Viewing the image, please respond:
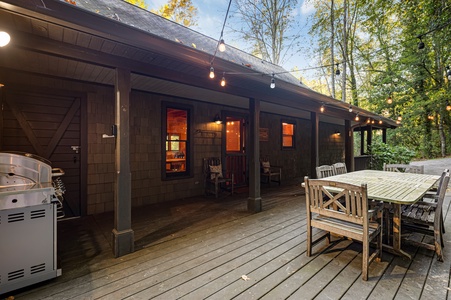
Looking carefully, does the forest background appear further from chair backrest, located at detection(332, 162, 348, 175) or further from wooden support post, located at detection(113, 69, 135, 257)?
wooden support post, located at detection(113, 69, 135, 257)

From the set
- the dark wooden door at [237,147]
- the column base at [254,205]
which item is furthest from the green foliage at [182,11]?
the column base at [254,205]

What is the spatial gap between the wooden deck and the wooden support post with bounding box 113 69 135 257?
18 centimetres

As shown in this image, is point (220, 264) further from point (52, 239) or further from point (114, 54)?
point (114, 54)

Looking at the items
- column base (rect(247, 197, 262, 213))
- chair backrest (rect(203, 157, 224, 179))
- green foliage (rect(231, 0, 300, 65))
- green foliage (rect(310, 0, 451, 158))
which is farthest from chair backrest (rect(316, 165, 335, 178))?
green foliage (rect(231, 0, 300, 65))

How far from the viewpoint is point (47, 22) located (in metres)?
1.76

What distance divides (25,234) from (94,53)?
189 centimetres

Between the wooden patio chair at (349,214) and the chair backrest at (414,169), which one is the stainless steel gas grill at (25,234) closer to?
the wooden patio chair at (349,214)

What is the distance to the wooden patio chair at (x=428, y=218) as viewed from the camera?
2.37 metres

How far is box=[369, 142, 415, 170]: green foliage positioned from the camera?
8.26 m

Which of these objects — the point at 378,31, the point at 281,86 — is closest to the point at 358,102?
the point at 378,31

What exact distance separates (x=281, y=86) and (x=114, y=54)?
268 centimetres

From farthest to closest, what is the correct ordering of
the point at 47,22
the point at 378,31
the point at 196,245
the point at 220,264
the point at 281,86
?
the point at 378,31 < the point at 281,86 < the point at 196,245 < the point at 220,264 < the point at 47,22

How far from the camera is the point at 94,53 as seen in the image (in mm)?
2252

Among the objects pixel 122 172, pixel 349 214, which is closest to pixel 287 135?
pixel 349 214
